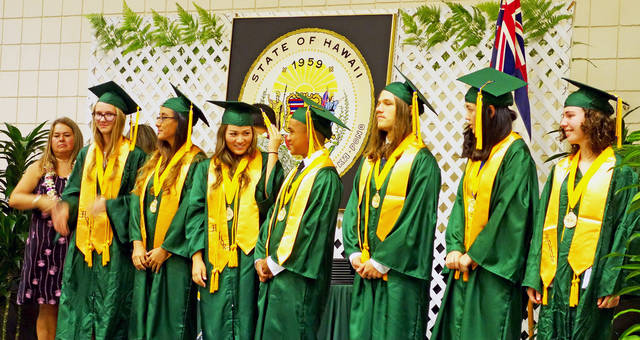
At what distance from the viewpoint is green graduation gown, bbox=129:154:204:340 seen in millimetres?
5297

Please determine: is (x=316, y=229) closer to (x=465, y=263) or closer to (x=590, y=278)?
(x=465, y=263)

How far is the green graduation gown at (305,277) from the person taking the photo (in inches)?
189

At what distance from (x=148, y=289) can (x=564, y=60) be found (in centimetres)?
314

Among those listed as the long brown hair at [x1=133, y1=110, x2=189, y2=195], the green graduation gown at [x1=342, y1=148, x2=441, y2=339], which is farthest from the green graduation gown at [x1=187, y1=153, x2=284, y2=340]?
the green graduation gown at [x1=342, y1=148, x2=441, y2=339]

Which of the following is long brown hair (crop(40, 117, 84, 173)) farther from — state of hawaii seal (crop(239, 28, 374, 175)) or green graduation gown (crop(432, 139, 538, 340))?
green graduation gown (crop(432, 139, 538, 340))

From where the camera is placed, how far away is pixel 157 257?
5.33 meters

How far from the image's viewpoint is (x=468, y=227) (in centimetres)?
445

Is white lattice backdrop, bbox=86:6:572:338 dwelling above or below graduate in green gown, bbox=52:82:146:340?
above

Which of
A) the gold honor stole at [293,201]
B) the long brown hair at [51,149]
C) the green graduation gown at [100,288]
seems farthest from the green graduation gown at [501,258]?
the long brown hair at [51,149]

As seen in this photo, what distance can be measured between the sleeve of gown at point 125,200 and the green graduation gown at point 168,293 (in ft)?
0.49

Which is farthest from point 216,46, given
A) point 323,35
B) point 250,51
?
point 323,35

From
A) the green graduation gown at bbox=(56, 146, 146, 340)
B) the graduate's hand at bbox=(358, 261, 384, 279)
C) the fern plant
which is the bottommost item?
the green graduation gown at bbox=(56, 146, 146, 340)

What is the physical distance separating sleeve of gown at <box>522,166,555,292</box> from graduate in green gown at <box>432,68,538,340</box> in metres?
0.05

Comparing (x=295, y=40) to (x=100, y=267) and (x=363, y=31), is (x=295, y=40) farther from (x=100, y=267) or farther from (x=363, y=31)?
(x=100, y=267)
